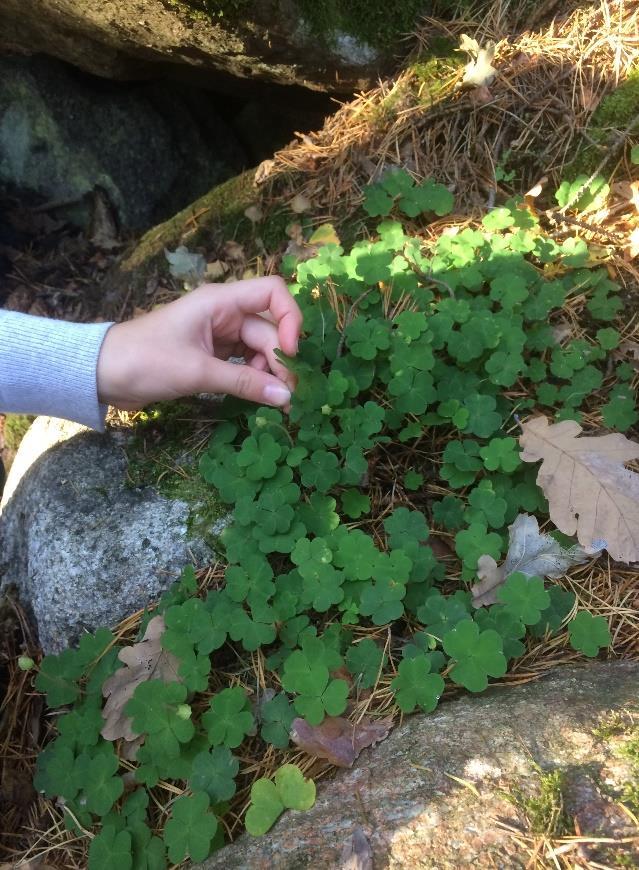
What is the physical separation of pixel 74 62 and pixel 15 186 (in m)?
0.88

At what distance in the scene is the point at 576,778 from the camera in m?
1.60

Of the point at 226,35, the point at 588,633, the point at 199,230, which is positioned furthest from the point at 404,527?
the point at 226,35

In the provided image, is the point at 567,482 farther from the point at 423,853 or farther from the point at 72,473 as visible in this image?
the point at 72,473

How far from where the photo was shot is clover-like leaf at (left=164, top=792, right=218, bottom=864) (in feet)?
6.03

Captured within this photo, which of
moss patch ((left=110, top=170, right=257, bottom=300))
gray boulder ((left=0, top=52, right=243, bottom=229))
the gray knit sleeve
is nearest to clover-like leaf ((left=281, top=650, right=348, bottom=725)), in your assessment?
the gray knit sleeve

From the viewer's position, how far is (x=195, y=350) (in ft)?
7.92

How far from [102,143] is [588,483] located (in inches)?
146

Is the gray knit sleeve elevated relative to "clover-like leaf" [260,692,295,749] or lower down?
elevated

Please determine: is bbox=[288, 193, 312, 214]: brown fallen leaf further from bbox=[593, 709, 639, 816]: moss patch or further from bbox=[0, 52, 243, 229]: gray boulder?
bbox=[593, 709, 639, 816]: moss patch

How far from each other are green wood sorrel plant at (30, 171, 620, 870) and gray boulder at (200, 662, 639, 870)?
9cm

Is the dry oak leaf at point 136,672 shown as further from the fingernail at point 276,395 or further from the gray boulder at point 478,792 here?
the fingernail at point 276,395

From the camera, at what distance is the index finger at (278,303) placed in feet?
8.21

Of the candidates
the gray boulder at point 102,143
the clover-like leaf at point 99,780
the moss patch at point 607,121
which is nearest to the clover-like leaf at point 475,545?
the clover-like leaf at point 99,780

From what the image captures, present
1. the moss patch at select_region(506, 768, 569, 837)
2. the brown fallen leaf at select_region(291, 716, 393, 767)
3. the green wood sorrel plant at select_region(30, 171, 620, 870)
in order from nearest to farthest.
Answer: the moss patch at select_region(506, 768, 569, 837) < the brown fallen leaf at select_region(291, 716, 393, 767) < the green wood sorrel plant at select_region(30, 171, 620, 870)
